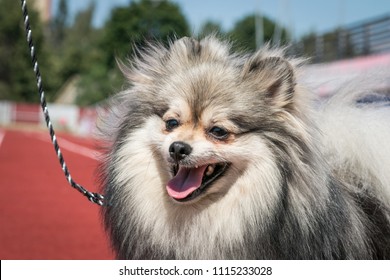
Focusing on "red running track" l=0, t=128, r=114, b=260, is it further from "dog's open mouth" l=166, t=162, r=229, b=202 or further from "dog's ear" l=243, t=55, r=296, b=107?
"dog's ear" l=243, t=55, r=296, b=107

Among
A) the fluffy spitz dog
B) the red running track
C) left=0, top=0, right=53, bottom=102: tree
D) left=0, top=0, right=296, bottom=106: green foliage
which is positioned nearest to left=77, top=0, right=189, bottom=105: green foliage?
left=0, top=0, right=296, bottom=106: green foliage

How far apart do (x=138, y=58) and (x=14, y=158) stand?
489 inches

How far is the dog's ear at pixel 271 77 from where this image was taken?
9.84ft

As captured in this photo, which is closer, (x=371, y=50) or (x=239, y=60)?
(x=239, y=60)

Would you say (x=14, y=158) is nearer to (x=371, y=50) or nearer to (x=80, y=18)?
(x=371, y=50)

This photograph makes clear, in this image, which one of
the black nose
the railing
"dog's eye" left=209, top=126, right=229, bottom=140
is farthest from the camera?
the railing

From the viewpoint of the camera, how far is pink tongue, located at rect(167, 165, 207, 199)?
2928 mm

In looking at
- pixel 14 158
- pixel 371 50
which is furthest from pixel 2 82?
pixel 371 50

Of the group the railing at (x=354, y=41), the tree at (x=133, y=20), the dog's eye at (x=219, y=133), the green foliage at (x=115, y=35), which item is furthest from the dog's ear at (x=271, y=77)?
the green foliage at (x=115, y=35)

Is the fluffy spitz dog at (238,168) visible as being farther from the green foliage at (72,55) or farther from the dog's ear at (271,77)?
the green foliage at (72,55)

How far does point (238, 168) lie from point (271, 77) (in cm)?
56

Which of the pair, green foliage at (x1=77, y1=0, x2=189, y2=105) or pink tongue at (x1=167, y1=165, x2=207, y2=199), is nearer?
pink tongue at (x1=167, y1=165, x2=207, y2=199)

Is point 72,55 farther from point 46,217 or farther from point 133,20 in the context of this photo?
point 46,217
